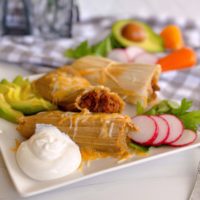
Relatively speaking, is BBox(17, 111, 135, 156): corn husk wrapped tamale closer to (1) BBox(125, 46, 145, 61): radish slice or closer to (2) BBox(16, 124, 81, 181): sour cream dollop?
(2) BBox(16, 124, 81, 181): sour cream dollop

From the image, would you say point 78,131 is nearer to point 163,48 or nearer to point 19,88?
point 19,88

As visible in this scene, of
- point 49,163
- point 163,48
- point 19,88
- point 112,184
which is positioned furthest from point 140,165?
point 163,48

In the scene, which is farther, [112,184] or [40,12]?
[40,12]

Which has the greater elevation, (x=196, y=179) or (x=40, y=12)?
(x=40, y=12)

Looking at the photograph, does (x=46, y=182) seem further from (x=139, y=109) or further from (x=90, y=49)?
(x=90, y=49)

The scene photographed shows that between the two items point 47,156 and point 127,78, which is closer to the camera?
point 47,156

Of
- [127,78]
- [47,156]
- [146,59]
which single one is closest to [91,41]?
[146,59]
